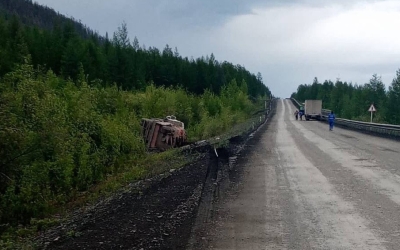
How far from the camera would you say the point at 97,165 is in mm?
15430

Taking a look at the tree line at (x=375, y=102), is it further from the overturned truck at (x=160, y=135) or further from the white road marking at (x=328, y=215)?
the white road marking at (x=328, y=215)

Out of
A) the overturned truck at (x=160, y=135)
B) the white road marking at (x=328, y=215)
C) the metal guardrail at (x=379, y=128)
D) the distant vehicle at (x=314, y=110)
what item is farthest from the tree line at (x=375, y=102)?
the white road marking at (x=328, y=215)

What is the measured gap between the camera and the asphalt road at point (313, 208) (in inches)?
267

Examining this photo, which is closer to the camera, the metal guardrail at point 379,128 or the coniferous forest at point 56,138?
the coniferous forest at point 56,138

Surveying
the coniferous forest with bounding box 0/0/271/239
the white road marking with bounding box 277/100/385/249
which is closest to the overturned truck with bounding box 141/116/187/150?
the coniferous forest with bounding box 0/0/271/239

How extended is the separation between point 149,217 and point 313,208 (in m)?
3.22

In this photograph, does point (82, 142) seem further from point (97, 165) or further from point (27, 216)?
point (27, 216)

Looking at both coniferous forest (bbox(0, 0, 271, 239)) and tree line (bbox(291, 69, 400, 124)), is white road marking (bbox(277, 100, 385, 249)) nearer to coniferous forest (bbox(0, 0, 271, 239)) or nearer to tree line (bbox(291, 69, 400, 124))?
coniferous forest (bbox(0, 0, 271, 239))

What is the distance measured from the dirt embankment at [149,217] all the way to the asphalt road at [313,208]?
504 mm

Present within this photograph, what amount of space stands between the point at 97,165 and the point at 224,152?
6936 millimetres

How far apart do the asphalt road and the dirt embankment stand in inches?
19.9

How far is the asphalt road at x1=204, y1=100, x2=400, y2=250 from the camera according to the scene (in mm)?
6777

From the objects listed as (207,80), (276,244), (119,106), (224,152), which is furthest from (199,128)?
(207,80)

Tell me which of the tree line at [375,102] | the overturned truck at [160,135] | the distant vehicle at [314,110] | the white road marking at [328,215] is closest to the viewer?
the white road marking at [328,215]
